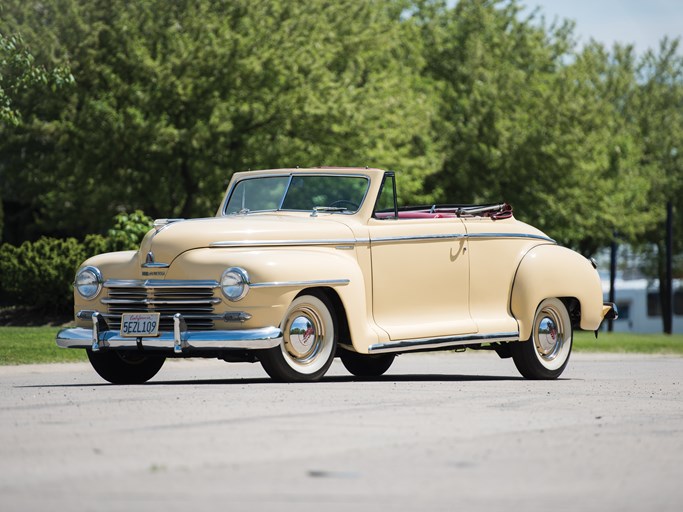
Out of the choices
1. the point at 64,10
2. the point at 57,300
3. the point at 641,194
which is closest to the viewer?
the point at 57,300

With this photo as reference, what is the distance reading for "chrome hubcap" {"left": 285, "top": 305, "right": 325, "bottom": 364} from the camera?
12.9 m

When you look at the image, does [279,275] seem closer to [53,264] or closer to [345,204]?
[345,204]

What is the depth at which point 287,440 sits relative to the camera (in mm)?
8555

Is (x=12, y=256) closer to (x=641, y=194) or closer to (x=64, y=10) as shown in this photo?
(x=64, y=10)

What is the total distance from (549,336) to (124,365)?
4.46 meters

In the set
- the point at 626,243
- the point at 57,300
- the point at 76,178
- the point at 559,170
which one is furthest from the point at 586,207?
the point at 57,300

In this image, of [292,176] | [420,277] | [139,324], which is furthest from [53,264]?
[139,324]

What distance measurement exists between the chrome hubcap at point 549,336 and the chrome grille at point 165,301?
13.1 ft

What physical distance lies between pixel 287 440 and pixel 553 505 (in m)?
2.55

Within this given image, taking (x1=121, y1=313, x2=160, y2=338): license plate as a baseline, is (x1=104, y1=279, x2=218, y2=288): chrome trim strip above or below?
above

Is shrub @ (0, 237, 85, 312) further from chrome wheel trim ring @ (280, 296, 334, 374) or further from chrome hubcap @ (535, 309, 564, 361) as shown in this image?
chrome wheel trim ring @ (280, 296, 334, 374)

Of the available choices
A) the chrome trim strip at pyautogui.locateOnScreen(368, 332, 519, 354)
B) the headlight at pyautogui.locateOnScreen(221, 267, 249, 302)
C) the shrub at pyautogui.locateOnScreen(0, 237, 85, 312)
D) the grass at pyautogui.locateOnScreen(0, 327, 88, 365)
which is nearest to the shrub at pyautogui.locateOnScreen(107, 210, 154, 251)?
the shrub at pyautogui.locateOnScreen(0, 237, 85, 312)

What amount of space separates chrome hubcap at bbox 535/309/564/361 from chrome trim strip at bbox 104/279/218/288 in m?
4.06

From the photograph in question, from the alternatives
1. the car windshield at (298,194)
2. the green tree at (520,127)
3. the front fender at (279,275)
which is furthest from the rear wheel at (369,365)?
the green tree at (520,127)
